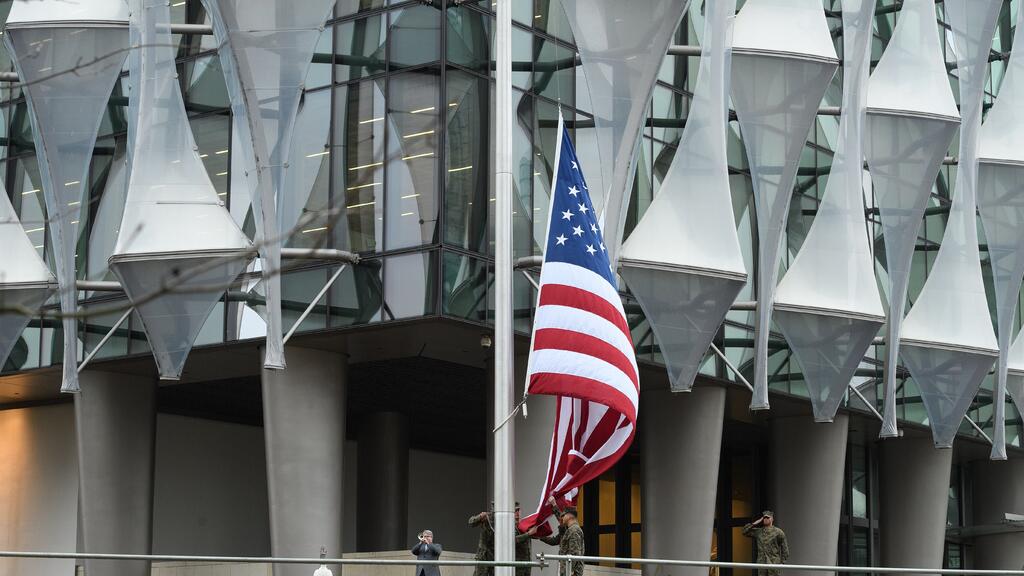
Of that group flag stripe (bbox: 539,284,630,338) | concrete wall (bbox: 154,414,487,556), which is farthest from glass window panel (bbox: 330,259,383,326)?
concrete wall (bbox: 154,414,487,556)

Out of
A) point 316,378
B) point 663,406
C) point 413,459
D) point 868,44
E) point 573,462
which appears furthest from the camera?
point 413,459

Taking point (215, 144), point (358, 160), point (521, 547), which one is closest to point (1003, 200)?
point (358, 160)

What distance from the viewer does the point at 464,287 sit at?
29203 mm

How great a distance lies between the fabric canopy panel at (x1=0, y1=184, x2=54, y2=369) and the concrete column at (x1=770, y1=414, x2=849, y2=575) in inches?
741

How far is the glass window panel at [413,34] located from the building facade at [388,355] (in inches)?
1.7

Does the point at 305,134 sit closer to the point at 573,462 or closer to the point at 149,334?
the point at 149,334

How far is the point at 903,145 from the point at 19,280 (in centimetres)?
1925

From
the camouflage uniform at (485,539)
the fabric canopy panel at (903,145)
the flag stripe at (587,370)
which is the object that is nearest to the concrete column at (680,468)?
the fabric canopy panel at (903,145)

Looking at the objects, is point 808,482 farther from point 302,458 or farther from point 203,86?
point 203,86

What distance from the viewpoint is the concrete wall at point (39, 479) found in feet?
126

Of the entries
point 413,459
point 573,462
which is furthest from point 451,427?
point 573,462

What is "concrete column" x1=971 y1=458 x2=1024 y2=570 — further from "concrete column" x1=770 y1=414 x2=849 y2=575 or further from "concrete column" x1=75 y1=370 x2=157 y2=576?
"concrete column" x1=75 y1=370 x2=157 y2=576

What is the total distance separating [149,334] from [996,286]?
21.1m

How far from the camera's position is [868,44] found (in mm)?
33125
